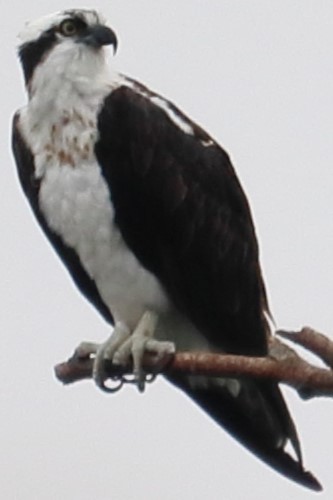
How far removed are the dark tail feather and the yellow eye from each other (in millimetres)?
1496

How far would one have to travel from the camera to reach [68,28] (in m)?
5.62

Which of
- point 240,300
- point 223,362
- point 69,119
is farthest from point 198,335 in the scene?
point 223,362

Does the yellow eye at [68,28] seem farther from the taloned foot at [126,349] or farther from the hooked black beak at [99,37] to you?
the taloned foot at [126,349]

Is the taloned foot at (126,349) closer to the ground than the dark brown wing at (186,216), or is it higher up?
closer to the ground

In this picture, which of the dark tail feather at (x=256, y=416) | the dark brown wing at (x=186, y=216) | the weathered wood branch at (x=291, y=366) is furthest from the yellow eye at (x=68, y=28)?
the weathered wood branch at (x=291, y=366)

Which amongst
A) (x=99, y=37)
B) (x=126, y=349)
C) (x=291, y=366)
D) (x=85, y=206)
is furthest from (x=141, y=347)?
(x=291, y=366)

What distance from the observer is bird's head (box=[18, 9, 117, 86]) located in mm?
5547

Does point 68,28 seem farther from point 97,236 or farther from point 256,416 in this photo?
point 256,416

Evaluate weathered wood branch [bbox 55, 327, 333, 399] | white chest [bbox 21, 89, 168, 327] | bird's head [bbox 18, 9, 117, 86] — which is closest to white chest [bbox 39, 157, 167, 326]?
white chest [bbox 21, 89, 168, 327]

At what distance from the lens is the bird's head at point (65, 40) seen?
18.2ft

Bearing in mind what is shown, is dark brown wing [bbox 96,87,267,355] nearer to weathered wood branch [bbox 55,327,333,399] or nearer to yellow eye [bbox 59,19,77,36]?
yellow eye [bbox 59,19,77,36]

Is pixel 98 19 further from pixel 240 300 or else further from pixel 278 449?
pixel 278 449

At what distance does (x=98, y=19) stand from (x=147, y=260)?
1051 millimetres

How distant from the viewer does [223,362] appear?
11.3 feet
